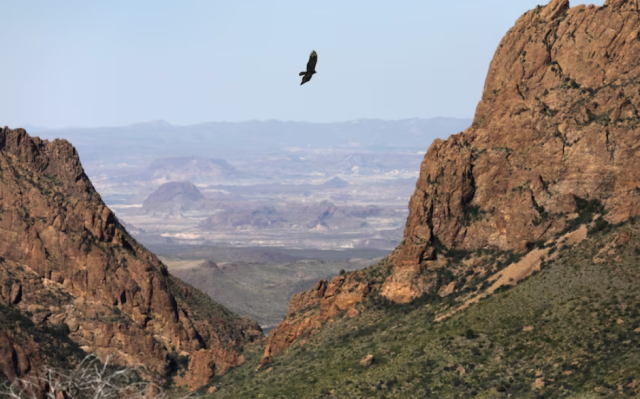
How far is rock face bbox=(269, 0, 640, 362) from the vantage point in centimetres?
9112

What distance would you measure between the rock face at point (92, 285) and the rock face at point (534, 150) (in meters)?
27.8

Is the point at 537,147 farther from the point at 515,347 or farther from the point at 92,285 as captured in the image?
the point at 92,285

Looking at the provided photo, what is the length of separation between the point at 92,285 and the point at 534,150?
205 ft

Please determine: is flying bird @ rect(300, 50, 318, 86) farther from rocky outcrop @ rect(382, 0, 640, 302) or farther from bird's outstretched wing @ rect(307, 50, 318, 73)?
rocky outcrop @ rect(382, 0, 640, 302)

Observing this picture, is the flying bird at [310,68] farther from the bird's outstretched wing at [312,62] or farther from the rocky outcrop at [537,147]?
the rocky outcrop at [537,147]

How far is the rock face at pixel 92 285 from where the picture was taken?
120312mm

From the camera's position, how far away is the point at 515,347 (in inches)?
2859

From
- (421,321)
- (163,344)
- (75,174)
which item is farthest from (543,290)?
(75,174)

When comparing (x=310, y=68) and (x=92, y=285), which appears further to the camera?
(x=92, y=285)

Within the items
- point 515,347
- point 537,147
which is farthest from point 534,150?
point 515,347

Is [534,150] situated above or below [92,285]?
above

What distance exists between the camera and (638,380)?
55938mm

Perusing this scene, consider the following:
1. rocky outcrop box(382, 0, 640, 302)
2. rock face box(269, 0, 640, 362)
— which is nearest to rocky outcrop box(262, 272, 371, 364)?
rock face box(269, 0, 640, 362)

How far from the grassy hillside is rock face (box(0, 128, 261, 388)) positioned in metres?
32.3
